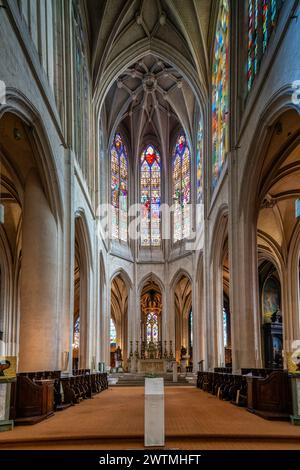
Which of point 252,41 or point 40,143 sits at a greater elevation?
point 252,41

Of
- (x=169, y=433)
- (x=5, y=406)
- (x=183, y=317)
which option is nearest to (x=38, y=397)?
(x=5, y=406)

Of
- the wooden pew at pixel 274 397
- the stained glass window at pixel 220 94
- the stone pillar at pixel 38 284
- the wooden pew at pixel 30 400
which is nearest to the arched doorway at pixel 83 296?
the stone pillar at pixel 38 284

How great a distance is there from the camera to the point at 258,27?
595 inches

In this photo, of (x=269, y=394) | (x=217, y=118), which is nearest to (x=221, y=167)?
(x=217, y=118)

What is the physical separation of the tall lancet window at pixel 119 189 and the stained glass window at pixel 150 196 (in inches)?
53.5

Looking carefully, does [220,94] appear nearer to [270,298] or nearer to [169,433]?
[169,433]

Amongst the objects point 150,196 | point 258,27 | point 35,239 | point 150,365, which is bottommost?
point 150,365

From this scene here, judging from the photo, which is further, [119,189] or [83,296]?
[119,189]

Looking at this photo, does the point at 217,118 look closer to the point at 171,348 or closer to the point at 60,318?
the point at 60,318

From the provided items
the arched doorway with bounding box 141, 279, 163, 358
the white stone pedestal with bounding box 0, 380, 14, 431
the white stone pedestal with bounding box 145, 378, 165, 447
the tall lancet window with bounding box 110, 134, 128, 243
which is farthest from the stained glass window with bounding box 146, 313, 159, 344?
the white stone pedestal with bounding box 145, 378, 165, 447

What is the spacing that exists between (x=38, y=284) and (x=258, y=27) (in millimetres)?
10013

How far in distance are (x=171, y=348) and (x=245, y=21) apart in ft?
71.1

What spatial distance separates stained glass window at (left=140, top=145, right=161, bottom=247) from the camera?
120ft

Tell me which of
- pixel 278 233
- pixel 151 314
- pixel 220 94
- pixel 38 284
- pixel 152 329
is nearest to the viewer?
pixel 38 284
